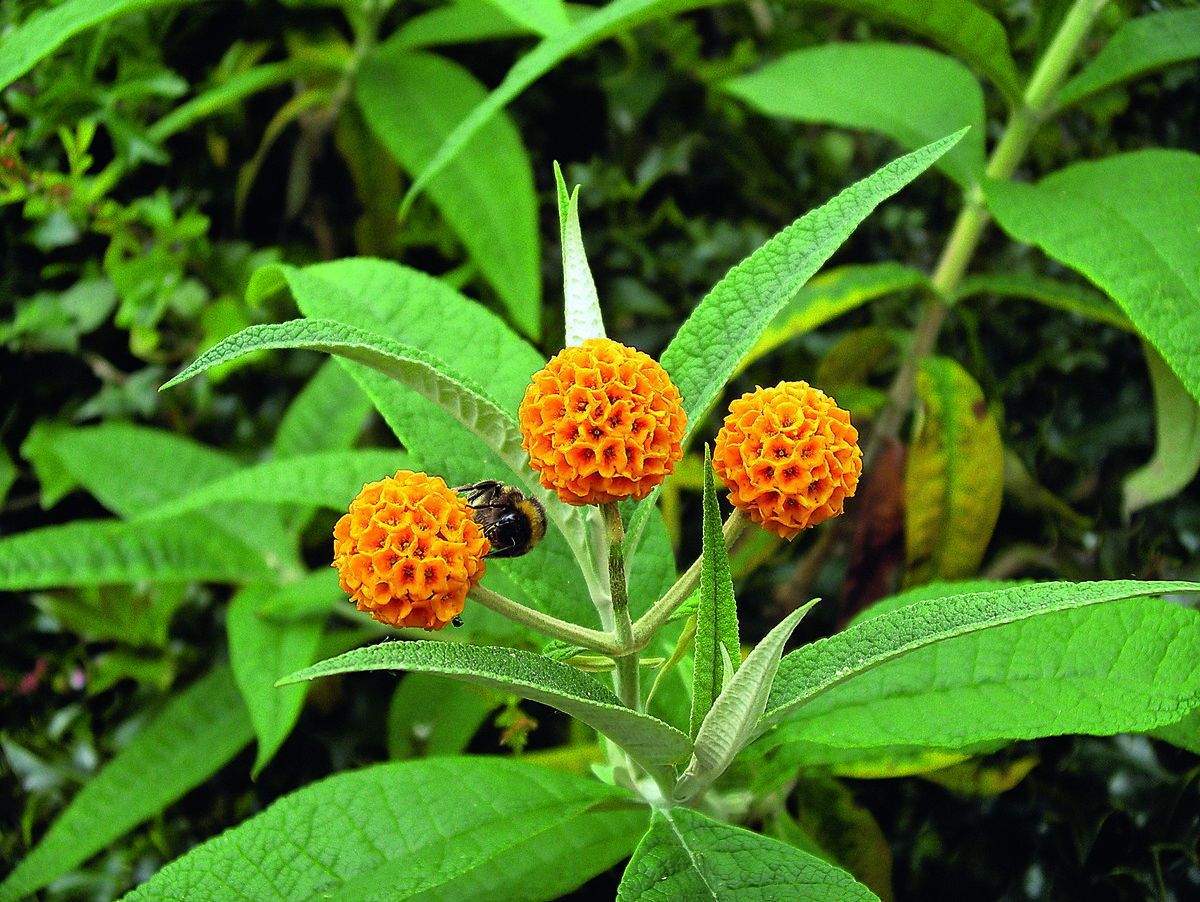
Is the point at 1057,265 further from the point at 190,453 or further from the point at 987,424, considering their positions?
the point at 190,453

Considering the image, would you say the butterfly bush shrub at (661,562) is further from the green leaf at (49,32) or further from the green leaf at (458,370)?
the green leaf at (49,32)

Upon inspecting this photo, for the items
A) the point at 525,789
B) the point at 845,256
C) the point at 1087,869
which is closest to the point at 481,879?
the point at 525,789

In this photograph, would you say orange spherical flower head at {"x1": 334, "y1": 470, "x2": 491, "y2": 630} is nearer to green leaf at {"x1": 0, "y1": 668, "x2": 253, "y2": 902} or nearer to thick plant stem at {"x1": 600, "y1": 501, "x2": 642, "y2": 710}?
thick plant stem at {"x1": 600, "y1": 501, "x2": 642, "y2": 710}

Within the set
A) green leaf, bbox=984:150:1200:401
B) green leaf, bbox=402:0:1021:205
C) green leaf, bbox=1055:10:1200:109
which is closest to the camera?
green leaf, bbox=984:150:1200:401

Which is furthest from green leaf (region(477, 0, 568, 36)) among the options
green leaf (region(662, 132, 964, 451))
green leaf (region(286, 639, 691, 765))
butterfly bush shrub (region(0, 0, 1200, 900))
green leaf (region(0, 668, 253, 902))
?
green leaf (region(0, 668, 253, 902))

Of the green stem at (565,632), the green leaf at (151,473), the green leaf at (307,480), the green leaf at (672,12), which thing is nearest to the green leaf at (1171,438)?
the green leaf at (672,12)

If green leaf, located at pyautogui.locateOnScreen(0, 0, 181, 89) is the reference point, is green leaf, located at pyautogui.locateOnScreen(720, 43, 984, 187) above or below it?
below

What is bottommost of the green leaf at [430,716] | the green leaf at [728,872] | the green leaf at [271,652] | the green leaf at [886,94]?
the green leaf at [430,716]
